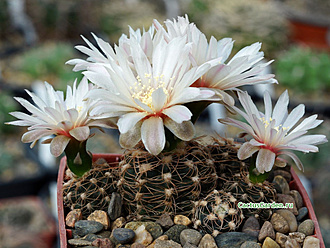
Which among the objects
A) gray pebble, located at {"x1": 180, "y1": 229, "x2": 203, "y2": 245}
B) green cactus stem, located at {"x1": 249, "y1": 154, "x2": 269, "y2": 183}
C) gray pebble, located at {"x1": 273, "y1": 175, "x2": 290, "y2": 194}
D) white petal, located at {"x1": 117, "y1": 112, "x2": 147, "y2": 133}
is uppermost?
white petal, located at {"x1": 117, "y1": 112, "x2": 147, "y2": 133}

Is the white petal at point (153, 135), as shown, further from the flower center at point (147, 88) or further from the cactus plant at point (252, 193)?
the cactus plant at point (252, 193)

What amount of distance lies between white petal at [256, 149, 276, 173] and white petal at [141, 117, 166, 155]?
21 centimetres

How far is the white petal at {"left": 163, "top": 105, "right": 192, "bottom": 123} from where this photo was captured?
816 millimetres

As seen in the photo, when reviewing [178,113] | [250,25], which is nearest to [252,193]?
[178,113]

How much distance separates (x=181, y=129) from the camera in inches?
34.4

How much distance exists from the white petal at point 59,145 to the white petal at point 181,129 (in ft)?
0.73

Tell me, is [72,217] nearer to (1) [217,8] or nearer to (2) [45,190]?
(2) [45,190]

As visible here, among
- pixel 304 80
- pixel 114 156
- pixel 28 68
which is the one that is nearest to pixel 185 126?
pixel 114 156

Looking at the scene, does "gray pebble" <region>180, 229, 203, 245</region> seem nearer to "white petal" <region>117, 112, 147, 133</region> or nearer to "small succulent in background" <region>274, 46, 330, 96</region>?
"white petal" <region>117, 112, 147, 133</region>

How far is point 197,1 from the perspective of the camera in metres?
5.17

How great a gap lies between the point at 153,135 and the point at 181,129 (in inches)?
2.3

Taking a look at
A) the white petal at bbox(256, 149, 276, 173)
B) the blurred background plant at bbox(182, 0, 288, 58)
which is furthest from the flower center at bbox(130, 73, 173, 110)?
the blurred background plant at bbox(182, 0, 288, 58)

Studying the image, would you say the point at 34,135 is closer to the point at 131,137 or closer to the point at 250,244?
the point at 131,137

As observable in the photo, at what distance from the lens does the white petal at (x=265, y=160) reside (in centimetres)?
92
